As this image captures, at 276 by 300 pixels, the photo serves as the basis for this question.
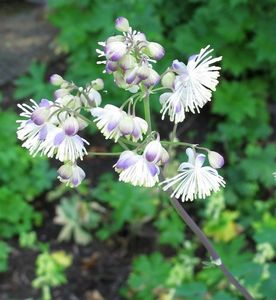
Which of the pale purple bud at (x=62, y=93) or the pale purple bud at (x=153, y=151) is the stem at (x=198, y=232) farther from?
the pale purple bud at (x=62, y=93)

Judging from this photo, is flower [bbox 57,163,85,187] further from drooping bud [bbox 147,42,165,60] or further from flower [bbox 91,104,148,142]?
drooping bud [bbox 147,42,165,60]

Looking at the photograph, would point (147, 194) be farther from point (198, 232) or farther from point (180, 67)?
point (180, 67)

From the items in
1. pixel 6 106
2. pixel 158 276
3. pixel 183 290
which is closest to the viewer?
pixel 183 290

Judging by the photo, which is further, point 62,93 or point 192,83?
point 62,93

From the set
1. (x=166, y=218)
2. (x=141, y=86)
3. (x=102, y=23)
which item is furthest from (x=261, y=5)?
(x=141, y=86)

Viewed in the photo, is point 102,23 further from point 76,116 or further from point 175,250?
point 76,116

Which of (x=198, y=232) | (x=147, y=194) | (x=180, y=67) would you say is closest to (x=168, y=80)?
(x=180, y=67)
